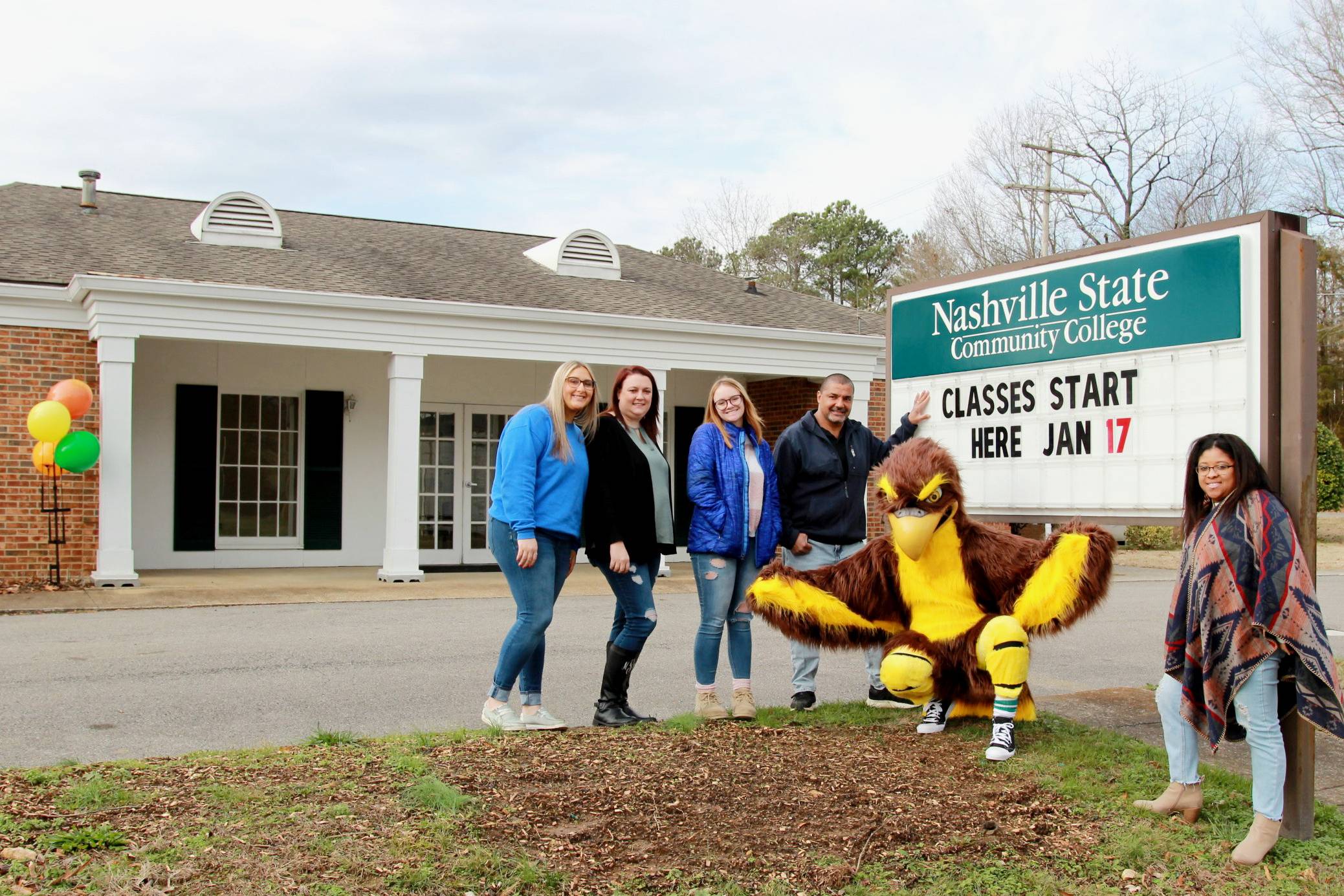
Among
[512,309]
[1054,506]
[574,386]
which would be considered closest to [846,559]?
[1054,506]

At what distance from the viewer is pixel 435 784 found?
12.9 feet

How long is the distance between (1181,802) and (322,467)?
11.9 meters

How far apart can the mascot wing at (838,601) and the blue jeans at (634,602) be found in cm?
48

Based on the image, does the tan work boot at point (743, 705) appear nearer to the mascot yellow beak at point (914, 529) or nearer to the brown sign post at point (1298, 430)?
the mascot yellow beak at point (914, 529)

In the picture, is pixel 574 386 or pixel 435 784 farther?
pixel 574 386

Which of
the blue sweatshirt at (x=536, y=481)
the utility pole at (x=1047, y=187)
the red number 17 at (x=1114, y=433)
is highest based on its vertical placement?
the utility pole at (x=1047, y=187)

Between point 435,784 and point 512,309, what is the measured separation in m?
A: 9.90

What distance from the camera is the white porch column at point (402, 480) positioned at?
12734 millimetres

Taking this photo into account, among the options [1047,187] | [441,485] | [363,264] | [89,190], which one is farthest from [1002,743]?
[1047,187]

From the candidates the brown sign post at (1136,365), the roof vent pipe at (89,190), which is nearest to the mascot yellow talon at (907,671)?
the brown sign post at (1136,365)

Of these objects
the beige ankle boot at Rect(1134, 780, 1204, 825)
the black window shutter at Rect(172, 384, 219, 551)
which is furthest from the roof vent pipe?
the beige ankle boot at Rect(1134, 780, 1204, 825)

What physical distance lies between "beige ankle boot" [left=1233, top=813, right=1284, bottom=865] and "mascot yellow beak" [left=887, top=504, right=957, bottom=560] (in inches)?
61.9

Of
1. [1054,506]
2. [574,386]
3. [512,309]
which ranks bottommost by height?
[1054,506]

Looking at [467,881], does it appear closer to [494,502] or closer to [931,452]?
[494,502]
